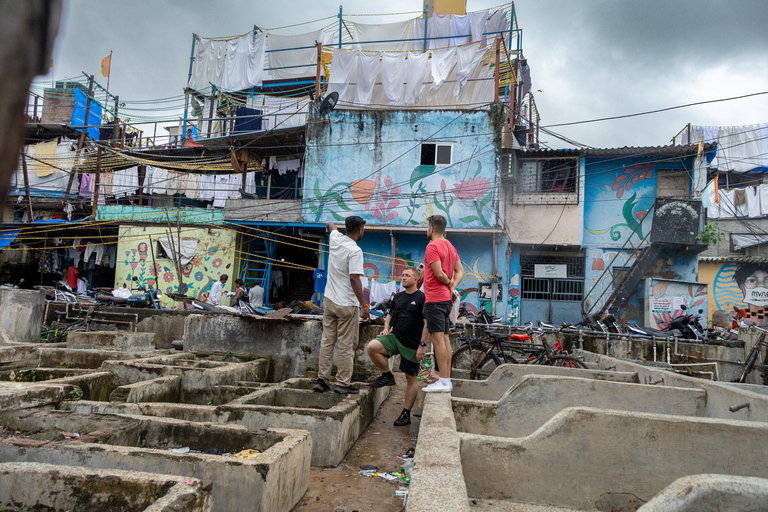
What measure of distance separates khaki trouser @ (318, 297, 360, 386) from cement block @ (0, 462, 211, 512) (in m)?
2.45

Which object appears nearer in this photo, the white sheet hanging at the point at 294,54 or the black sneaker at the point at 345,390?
the black sneaker at the point at 345,390

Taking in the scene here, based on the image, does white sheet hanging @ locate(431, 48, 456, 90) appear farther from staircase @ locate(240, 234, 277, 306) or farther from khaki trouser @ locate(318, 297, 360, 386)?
khaki trouser @ locate(318, 297, 360, 386)

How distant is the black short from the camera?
15.0 feet

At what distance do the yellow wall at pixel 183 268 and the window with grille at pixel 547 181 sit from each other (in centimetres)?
1097

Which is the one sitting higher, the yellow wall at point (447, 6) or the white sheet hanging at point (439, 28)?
the yellow wall at point (447, 6)

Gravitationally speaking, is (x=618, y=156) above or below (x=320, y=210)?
above

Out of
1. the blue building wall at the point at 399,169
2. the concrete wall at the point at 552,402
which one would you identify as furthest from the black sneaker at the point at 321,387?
the blue building wall at the point at 399,169

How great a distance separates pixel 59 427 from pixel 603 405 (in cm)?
444

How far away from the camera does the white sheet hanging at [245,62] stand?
22125 mm

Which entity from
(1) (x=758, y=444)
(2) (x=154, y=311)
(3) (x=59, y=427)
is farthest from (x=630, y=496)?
→ (2) (x=154, y=311)

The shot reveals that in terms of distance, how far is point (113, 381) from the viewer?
17.4 ft

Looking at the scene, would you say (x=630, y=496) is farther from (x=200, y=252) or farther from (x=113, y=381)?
(x=200, y=252)

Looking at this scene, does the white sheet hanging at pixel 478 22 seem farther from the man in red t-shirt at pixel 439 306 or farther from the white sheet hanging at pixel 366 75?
the man in red t-shirt at pixel 439 306

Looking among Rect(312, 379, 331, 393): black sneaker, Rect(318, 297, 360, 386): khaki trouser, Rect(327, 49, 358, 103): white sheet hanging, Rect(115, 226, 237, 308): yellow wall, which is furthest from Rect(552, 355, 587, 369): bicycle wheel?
Rect(115, 226, 237, 308): yellow wall
